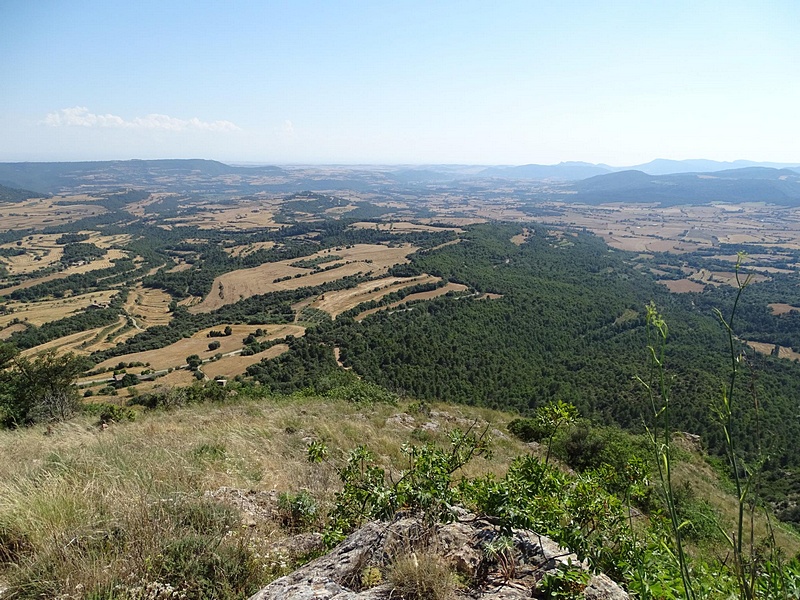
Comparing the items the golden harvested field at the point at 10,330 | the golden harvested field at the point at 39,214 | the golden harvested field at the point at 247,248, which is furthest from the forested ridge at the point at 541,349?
the golden harvested field at the point at 39,214

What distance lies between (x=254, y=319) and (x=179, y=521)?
61385 mm

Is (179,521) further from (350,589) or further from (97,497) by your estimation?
(350,589)

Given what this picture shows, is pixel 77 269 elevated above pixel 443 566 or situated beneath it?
situated beneath

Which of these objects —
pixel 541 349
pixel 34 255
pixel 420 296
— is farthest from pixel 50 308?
pixel 541 349

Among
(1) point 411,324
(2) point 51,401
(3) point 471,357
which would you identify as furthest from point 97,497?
(1) point 411,324

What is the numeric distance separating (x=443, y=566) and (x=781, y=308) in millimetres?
98903

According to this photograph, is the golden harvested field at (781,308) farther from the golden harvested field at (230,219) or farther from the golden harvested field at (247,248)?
the golden harvested field at (230,219)

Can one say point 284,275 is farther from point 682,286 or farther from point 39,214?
point 39,214

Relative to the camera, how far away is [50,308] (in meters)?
72.3

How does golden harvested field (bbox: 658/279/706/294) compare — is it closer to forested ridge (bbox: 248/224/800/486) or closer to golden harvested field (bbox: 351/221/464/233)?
forested ridge (bbox: 248/224/800/486)

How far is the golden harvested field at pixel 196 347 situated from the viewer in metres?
45.5

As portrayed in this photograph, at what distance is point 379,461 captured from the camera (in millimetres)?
8719

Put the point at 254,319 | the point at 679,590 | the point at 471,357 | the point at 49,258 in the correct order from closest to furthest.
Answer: the point at 679,590 → the point at 471,357 → the point at 254,319 → the point at 49,258

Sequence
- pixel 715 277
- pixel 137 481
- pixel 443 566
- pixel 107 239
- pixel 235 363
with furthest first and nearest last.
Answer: pixel 107 239
pixel 715 277
pixel 235 363
pixel 137 481
pixel 443 566
